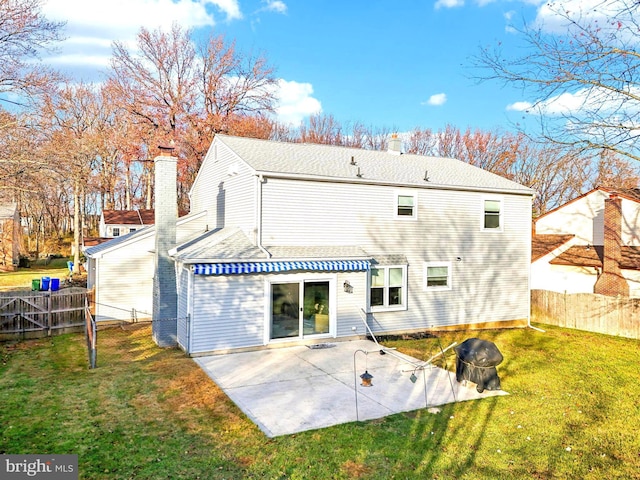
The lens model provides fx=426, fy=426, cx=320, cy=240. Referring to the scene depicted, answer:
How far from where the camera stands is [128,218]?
38844 mm

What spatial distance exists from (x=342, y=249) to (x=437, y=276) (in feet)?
16.0

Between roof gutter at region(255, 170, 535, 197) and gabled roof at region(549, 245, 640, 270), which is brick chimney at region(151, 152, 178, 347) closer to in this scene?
roof gutter at region(255, 170, 535, 197)

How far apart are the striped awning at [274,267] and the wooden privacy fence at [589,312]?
11992mm

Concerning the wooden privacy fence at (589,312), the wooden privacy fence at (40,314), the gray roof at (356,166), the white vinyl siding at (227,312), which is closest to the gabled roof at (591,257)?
the wooden privacy fence at (589,312)

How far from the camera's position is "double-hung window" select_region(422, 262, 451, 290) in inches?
700

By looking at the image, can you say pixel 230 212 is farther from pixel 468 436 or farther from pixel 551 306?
pixel 551 306

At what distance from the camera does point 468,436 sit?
26.2 feet

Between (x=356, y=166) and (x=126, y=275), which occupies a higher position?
(x=356, y=166)

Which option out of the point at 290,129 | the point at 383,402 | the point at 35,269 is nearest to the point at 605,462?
the point at 383,402

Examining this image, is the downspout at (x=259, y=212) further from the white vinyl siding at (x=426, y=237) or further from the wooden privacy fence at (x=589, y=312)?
the wooden privacy fence at (x=589, y=312)

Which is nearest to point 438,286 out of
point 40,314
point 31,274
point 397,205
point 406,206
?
point 406,206

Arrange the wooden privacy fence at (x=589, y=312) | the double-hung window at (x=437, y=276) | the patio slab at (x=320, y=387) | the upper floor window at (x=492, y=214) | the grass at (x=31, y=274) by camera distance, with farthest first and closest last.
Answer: the grass at (x=31, y=274)
the upper floor window at (x=492, y=214)
the wooden privacy fence at (x=589, y=312)
the double-hung window at (x=437, y=276)
the patio slab at (x=320, y=387)

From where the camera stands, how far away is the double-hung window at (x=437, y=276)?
700 inches

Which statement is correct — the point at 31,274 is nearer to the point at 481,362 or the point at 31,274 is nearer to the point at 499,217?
the point at 499,217
